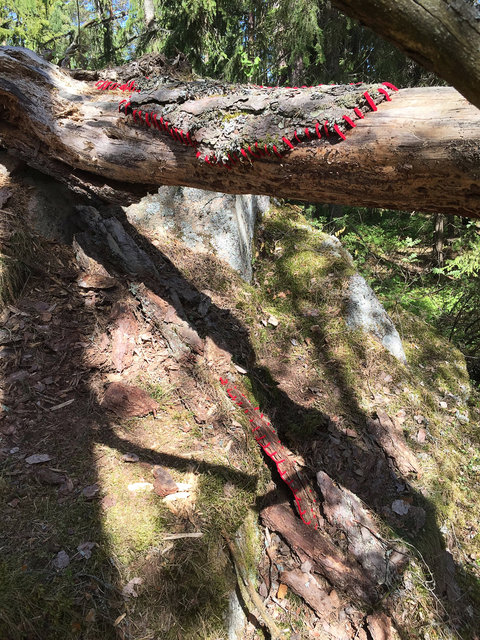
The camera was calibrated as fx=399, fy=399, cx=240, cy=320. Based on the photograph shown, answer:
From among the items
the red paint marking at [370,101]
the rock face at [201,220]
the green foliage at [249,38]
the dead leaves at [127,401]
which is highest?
the green foliage at [249,38]

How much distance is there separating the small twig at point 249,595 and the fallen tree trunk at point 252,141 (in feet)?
9.04

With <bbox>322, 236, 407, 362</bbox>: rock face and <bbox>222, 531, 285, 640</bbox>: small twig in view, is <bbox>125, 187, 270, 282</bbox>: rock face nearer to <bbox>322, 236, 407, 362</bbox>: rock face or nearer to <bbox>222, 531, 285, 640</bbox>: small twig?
<bbox>322, 236, 407, 362</bbox>: rock face

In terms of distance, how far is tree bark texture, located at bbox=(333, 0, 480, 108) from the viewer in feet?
3.50

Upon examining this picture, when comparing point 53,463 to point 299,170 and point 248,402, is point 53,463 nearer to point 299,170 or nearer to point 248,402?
point 248,402

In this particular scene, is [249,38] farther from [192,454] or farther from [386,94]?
[192,454]

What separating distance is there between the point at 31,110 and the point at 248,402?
12.3 feet

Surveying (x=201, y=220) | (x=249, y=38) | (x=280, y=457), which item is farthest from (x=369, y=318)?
(x=249, y=38)

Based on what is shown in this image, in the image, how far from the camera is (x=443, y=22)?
1.09m

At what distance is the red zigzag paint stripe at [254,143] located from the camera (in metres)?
2.59

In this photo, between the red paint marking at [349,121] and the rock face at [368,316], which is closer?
the red paint marking at [349,121]

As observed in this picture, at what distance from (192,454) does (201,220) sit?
4152mm

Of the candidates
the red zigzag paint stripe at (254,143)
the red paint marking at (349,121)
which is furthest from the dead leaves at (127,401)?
the red paint marking at (349,121)

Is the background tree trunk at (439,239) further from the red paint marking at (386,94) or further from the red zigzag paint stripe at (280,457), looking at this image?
the red paint marking at (386,94)

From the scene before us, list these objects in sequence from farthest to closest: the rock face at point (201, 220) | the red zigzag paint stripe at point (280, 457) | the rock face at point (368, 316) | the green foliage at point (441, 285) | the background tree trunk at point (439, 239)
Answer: the background tree trunk at point (439, 239) < the green foliage at point (441, 285) < the rock face at point (201, 220) < the rock face at point (368, 316) < the red zigzag paint stripe at point (280, 457)
